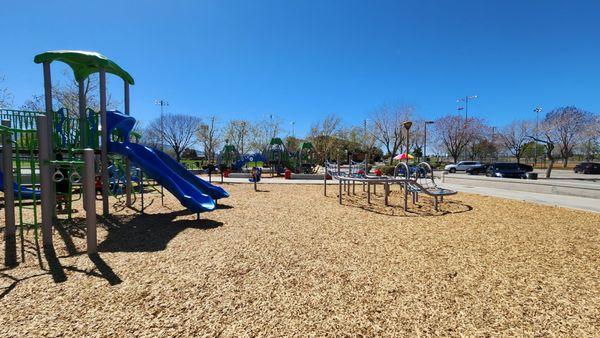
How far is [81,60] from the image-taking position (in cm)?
621

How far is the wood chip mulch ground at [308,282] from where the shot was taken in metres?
2.54

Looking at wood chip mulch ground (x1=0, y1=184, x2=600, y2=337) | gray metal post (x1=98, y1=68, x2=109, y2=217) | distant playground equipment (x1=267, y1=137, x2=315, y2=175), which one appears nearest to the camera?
wood chip mulch ground (x1=0, y1=184, x2=600, y2=337)

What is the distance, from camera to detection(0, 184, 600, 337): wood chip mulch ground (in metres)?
2.54

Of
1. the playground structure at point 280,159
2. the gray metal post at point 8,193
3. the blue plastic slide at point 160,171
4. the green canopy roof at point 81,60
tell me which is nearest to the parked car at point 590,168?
the playground structure at point 280,159

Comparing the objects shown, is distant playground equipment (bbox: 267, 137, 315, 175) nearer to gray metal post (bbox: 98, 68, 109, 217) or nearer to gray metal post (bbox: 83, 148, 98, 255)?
gray metal post (bbox: 98, 68, 109, 217)

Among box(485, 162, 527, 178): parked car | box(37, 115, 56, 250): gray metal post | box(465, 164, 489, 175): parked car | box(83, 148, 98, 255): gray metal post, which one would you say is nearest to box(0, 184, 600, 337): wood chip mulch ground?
box(83, 148, 98, 255): gray metal post

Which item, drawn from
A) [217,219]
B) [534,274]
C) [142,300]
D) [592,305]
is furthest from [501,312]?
[217,219]

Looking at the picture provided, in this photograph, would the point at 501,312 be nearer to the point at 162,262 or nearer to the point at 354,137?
the point at 162,262

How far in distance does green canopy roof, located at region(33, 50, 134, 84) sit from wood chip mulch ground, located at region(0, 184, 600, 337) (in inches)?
135

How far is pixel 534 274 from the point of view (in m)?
3.63

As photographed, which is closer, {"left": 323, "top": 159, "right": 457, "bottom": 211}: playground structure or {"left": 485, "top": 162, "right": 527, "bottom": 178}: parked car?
{"left": 323, "top": 159, "right": 457, "bottom": 211}: playground structure

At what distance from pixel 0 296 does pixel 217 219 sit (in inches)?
159

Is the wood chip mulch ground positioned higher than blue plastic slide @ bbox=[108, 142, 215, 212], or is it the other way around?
blue plastic slide @ bbox=[108, 142, 215, 212]

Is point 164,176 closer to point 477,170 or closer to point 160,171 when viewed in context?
point 160,171
